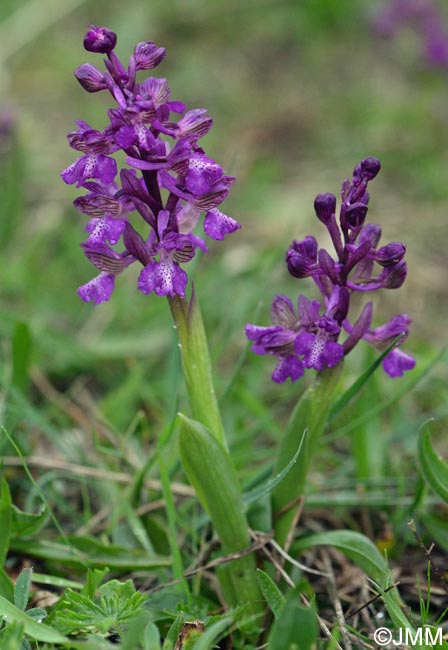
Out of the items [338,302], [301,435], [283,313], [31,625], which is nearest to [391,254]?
[338,302]

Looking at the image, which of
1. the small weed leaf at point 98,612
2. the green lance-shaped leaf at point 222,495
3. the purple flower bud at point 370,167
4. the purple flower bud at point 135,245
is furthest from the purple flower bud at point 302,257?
the small weed leaf at point 98,612

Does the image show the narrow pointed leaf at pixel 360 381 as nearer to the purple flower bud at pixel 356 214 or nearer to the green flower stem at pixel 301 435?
the green flower stem at pixel 301 435

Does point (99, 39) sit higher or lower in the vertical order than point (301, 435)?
higher

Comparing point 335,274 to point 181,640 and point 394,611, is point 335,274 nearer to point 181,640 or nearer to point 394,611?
point 394,611

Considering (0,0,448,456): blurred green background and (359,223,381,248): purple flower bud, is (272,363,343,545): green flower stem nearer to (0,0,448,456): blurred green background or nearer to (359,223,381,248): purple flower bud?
(359,223,381,248): purple flower bud

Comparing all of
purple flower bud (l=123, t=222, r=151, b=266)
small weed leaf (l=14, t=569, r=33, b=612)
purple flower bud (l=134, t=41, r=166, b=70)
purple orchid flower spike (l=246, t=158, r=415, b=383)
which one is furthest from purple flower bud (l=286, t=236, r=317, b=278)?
small weed leaf (l=14, t=569, r=33, b=612)

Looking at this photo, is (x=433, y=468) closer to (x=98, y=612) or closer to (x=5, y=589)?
(x=98, y=612)
